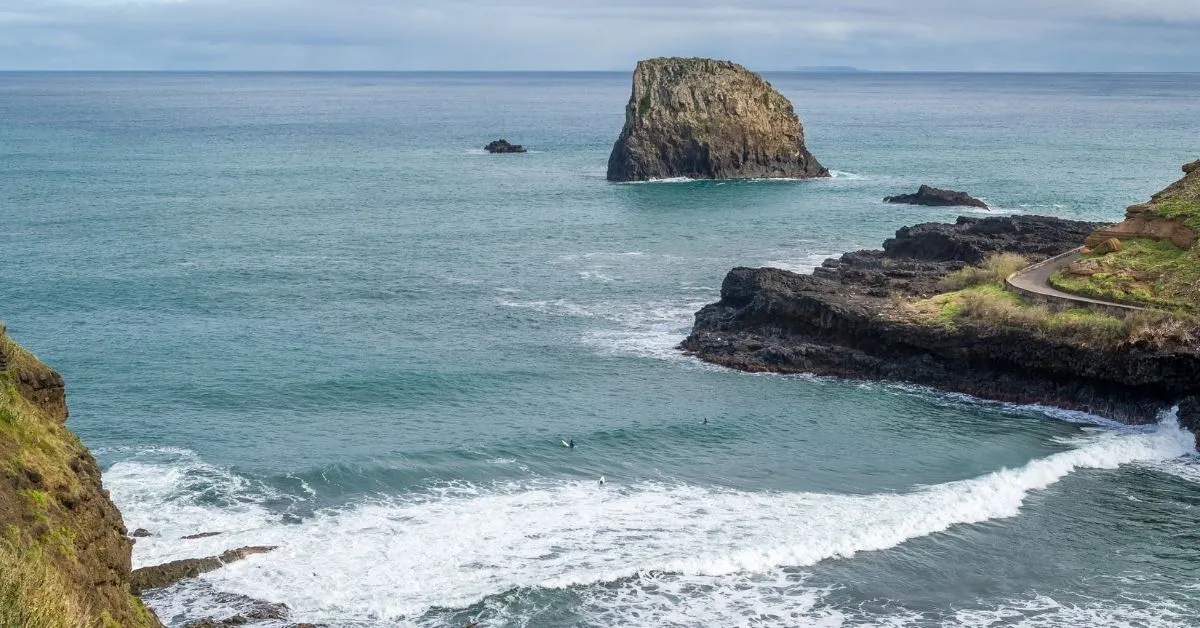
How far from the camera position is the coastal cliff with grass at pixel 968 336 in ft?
149

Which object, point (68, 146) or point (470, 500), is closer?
point (470, 500)

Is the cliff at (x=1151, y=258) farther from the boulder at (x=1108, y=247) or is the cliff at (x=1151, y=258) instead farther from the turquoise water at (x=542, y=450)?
the turquoise water at (x=542, y=450)

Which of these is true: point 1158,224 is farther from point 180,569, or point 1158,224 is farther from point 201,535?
point 180,569

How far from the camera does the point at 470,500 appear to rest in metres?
37.4

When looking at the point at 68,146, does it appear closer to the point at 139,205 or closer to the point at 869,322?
the point at 139,205

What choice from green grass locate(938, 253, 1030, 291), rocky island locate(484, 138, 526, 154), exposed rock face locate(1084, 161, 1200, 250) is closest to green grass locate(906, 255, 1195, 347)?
green grass locate(938, 253, 1030, 291)

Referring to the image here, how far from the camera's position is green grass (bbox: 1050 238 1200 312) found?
48150 mm

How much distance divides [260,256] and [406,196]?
106 feet

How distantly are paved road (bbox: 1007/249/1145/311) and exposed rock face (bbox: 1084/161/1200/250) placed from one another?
1990 millimetres

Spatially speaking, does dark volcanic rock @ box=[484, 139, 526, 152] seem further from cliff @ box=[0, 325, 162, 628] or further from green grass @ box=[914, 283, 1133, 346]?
cliff @ box=[0, 325, 162, 628]

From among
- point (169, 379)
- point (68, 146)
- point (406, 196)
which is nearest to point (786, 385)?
point (169, 379)

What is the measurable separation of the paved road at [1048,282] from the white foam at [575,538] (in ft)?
33.9

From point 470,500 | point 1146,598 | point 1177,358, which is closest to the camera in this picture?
point 1146,598

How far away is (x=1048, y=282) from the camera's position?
175 ft
